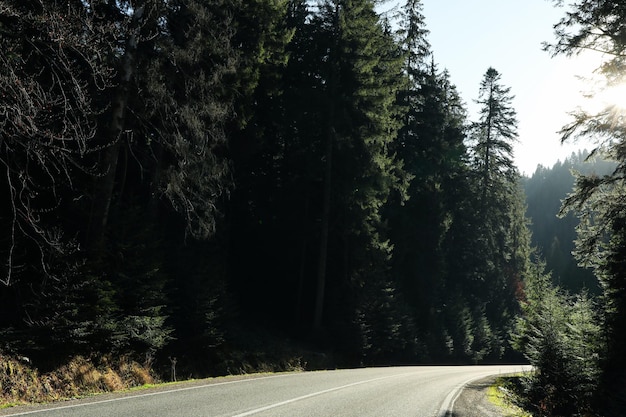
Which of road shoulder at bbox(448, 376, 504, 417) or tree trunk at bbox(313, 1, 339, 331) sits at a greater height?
tree trunk at bbox(313, 1, 339, 331)

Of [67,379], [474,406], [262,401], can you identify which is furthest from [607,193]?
[67,379]

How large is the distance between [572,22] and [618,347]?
9.42 meters

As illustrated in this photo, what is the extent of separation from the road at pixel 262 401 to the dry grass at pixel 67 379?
4.28 ft

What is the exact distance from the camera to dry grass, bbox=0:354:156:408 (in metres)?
8.98

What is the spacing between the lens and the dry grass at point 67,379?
8977mm

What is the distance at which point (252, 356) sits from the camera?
19.2 metres

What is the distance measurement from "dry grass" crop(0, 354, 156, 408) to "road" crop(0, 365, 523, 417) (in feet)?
4.28

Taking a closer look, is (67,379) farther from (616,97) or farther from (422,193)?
(422,193)

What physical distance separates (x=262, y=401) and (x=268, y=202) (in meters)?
20.1

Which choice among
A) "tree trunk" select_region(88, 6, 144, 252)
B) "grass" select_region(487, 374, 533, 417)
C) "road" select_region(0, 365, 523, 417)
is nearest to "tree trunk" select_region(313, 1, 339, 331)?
"grass" select_region(487, 374, 533, 417)

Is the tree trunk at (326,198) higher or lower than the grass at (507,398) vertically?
higher

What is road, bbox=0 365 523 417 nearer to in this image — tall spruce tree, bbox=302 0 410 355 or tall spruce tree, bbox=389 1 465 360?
tall spruce tree, bbox=302 0 410 355

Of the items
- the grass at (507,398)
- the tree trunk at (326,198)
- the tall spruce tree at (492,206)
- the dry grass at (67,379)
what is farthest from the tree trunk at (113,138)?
the tall spruce tree at (492,206)

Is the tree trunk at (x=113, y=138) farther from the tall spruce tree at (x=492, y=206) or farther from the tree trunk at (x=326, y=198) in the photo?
the tall spruce tree at (x=492, y=206)
